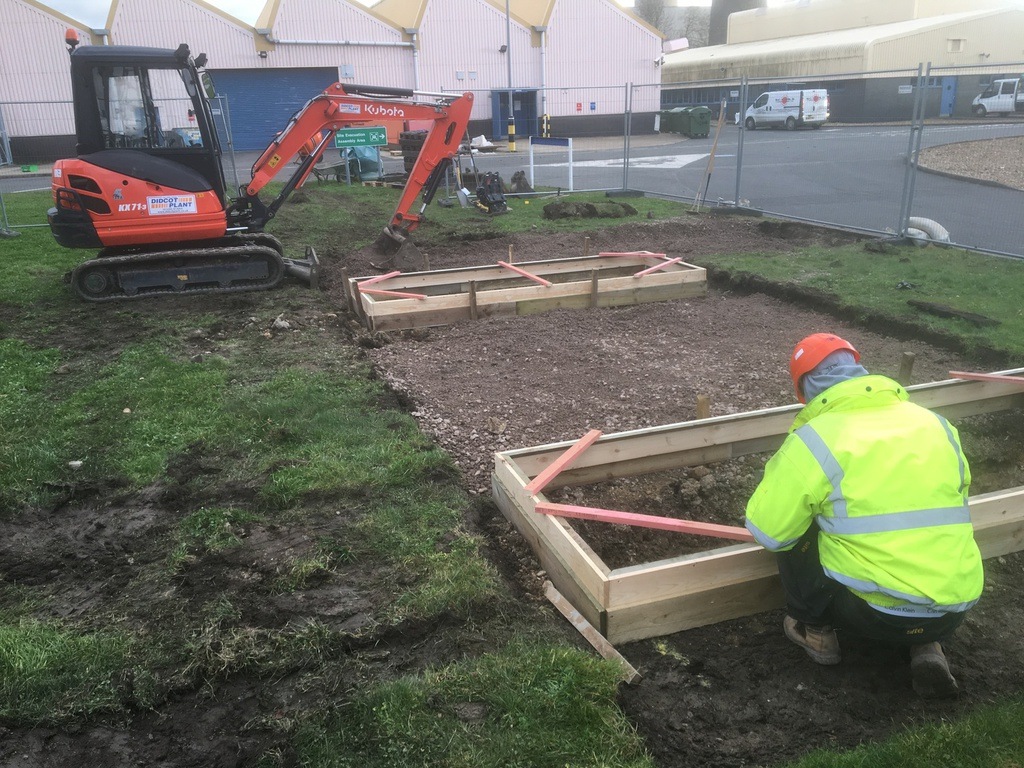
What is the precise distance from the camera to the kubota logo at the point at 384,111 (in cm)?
975

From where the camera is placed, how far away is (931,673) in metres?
3.12

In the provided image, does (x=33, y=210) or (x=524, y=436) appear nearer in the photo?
(x=524, y=436)

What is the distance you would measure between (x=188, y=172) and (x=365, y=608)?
7.02 meters

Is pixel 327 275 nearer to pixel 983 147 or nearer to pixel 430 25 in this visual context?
pixel 983 147

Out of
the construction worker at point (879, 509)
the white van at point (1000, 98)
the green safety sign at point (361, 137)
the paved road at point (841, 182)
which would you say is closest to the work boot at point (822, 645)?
the construction worker at point (879, 509)

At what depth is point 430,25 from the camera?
34.9m

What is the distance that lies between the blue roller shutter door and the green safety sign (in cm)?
1798

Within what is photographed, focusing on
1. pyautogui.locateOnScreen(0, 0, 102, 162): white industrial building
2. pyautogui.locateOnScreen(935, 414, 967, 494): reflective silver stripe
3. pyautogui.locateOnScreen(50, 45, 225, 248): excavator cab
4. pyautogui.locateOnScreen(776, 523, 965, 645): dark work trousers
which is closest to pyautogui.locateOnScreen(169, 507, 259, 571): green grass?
pyautogui.locateOnScreen(776, 523, 965, 645): dark work trousers

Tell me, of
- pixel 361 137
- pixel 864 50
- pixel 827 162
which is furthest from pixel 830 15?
pixel 361 137

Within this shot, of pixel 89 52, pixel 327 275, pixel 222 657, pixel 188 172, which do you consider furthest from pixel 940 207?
pixel 222 657

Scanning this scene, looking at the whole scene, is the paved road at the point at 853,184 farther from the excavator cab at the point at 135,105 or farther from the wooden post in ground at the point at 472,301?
the excavator cab at the point at 135,105

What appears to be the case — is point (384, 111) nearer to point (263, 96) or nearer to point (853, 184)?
point (853, 184)

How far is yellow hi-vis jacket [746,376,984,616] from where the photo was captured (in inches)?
114

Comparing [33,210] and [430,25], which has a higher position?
[430,25]
